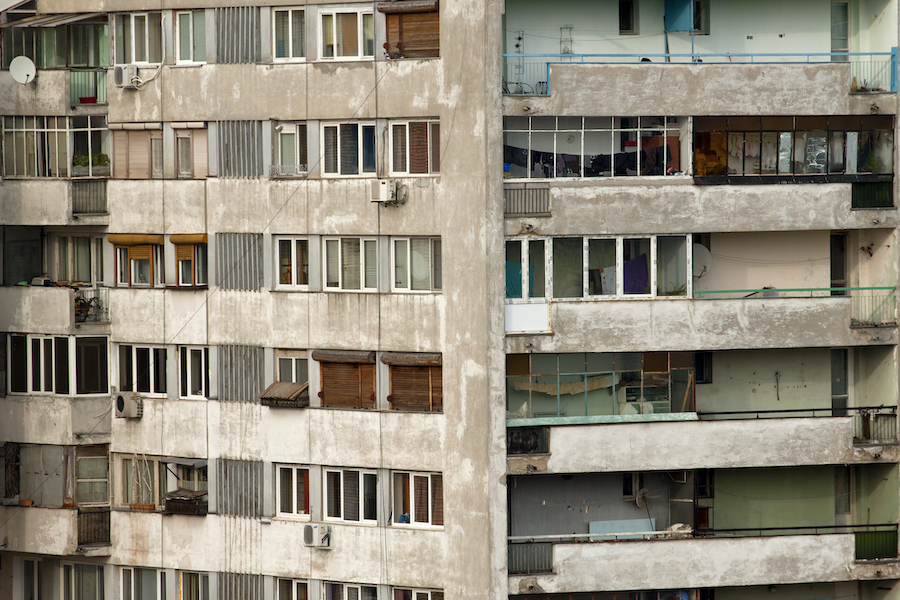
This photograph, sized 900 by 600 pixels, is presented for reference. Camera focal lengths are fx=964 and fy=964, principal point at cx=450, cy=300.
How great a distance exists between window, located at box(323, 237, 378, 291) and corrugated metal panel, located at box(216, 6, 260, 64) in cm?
523

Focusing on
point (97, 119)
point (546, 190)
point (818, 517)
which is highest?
point (97, 119)

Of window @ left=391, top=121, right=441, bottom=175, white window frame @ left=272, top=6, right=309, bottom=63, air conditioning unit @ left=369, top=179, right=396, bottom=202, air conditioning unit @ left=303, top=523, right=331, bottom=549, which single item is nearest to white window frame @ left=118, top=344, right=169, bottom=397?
air conditioning unit @ left=303, top=523, right=331, bottom=549

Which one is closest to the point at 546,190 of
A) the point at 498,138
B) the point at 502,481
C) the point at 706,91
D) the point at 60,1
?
the point at 498,138

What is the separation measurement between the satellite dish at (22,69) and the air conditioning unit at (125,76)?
101 inches

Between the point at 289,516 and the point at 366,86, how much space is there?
1126cm

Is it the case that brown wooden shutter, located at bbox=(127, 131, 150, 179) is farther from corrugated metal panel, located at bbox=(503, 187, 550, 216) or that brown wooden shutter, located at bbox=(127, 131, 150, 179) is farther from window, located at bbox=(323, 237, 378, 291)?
corrugated metal panel, located at bbox=(503, 187, 550, 216)

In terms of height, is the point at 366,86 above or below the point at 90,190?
above

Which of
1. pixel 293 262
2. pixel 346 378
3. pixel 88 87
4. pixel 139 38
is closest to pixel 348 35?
pixel 139 38

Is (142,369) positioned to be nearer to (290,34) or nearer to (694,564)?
(290,34)

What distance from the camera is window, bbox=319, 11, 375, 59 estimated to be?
24562mm

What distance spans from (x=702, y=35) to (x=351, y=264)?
11.1 m

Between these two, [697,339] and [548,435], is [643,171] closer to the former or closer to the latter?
[697,339]

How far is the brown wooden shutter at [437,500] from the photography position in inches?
955

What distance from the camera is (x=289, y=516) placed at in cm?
2517
